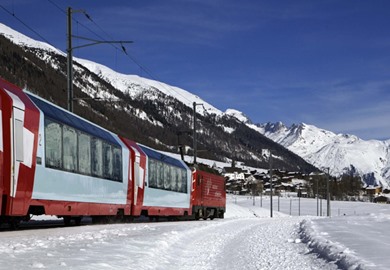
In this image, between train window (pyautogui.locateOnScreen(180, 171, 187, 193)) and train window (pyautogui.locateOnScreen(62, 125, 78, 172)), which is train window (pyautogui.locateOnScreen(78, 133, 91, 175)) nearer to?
train window (pyautogui.locateOnScreen(62, 125, 78, 172))

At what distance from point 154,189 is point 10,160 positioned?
49.5 ft

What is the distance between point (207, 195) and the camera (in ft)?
136

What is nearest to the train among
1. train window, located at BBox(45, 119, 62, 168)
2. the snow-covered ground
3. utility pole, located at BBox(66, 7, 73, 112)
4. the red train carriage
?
train window, located at BBox(45, 119, 62, 168)

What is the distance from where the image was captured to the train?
48.5ft

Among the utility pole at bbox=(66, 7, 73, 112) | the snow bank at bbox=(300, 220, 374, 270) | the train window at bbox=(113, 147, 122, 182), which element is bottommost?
the snow bank at bbox=(300, 220, 374, 270)

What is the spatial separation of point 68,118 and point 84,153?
5.21ft

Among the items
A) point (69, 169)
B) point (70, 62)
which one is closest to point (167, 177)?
point (70, 62)

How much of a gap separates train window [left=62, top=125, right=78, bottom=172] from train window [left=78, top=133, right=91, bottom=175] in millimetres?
504

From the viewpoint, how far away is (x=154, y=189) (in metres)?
29.3

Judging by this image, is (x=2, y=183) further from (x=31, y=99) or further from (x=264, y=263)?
(x=264, y=263)

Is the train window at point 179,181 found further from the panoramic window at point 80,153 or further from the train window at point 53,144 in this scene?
the train window at point 53,144

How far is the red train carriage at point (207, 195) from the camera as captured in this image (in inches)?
1495

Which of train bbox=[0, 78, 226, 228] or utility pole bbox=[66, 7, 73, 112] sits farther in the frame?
utility pole bbox=[66, 7, 73, 112]

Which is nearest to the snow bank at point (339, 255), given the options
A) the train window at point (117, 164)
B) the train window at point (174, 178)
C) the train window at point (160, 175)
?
the train window at point (117, 164)
